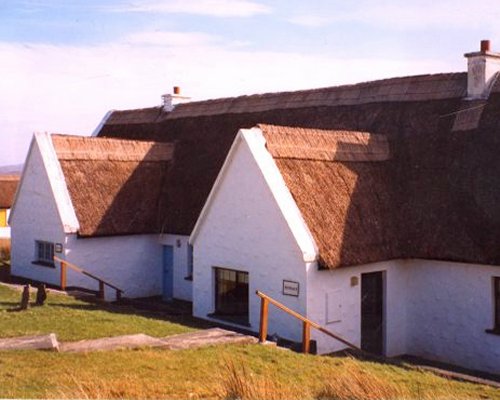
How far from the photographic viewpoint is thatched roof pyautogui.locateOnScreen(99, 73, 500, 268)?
17234mm

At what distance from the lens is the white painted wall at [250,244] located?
1677cm

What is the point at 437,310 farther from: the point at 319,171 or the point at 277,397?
the point at 277,397

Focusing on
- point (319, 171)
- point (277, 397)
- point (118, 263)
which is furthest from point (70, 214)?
point (277, 397)

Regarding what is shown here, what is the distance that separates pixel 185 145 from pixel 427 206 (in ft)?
38.3

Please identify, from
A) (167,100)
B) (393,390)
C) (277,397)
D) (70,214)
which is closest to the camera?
(277,397)

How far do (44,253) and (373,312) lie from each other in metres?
13.1

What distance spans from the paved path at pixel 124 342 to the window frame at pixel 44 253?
10261 millimetres

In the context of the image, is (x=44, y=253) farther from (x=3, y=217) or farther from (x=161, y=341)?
(x=3, y=217)

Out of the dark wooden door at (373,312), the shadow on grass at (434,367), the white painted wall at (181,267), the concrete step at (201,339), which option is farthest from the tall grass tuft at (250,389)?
the white painted wall at (181,267)

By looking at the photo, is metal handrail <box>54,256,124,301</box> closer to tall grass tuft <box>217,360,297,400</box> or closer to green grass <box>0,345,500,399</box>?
green grass <box>0,345,500,399</box>

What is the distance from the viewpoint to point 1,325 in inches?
595

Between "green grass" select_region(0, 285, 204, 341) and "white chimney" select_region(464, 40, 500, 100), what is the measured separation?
36.3 feet

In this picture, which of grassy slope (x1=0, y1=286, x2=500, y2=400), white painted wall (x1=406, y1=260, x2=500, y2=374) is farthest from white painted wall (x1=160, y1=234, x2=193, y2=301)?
white painted wall (x1=406, y1=260, x2=500, y2=374)

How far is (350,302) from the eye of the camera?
17078 millimetres
